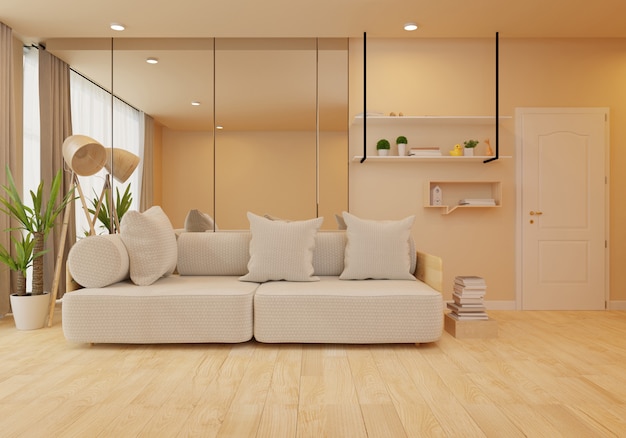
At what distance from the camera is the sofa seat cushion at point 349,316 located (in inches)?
118

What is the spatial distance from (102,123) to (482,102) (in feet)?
12.2

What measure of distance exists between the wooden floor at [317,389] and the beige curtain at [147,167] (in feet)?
5.11

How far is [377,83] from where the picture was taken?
14.8 feet

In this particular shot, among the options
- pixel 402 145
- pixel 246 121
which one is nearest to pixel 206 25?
pixel 246 121

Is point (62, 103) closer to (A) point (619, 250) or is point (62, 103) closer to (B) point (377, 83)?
(B) point (377, 83)

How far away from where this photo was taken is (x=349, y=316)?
9.87 ft

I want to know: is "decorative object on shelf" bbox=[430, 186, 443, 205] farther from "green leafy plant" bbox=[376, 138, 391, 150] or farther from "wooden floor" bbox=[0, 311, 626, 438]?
"wooden floor" bbox=[0, 311, 626, 438]

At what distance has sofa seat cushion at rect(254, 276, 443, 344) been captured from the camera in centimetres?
300

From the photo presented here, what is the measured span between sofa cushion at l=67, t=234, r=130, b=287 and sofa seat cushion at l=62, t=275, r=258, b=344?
0.11 m

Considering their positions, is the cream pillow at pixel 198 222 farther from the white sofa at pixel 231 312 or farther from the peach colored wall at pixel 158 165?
the white sofa at pixel 231 312

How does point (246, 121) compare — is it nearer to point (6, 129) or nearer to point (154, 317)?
point (6, 129)

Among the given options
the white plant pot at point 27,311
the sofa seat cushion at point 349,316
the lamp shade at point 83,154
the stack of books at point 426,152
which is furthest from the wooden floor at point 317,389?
the stack of books at point 426,152

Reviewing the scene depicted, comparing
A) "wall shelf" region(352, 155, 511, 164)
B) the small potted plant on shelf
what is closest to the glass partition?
"wall shelf" region(352, 155, 511, 164)

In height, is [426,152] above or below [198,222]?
above
